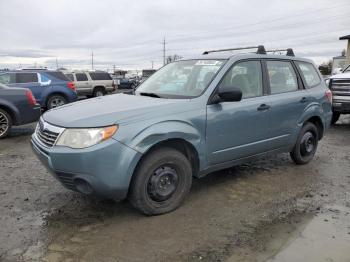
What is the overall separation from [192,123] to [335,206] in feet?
6.46

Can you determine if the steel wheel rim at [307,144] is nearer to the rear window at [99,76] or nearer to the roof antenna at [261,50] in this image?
the roof antenna at [261,50]

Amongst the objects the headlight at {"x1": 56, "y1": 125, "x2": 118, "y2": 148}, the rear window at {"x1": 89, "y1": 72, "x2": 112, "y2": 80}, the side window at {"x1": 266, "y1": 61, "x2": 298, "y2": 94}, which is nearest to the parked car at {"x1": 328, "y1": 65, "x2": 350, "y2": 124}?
the side window at {"x1": 266, "y1": 61, "x2": 298, "y2": 94}

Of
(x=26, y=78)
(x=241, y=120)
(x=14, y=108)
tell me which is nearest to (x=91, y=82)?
(x=26, y=78)

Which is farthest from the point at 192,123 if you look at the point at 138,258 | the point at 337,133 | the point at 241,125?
the point at 337,133

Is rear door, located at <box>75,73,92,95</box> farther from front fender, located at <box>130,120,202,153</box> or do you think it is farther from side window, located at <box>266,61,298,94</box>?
front fender, located at <box>130,120,202,153</box>

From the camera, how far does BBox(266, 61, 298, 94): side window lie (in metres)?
5.29

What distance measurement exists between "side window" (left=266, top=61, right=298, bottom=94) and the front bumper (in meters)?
2.53

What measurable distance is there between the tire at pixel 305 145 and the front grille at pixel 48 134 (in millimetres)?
3678

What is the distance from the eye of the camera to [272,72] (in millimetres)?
5312

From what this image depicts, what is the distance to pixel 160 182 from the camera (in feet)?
13.2

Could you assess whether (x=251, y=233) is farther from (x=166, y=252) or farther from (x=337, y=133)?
(x=337, y=133)

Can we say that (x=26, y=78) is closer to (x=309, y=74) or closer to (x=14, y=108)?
(x=14, y=108)

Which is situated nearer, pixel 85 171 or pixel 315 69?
pixel 85 171

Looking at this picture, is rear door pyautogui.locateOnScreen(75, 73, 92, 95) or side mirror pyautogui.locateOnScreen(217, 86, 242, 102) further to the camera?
rear door pyautogui.locateOnScreen(75, 73, 92, 95)
